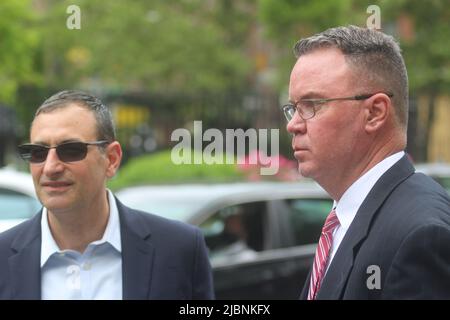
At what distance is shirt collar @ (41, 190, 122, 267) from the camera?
11.2 feet

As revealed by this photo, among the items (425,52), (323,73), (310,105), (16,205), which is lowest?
(16,205)

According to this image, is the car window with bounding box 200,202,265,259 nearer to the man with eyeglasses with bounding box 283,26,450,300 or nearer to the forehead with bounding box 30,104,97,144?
the forehead with bounding box 30,104,97,144

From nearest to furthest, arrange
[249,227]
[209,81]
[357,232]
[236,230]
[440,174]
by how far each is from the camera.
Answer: [357,232] → [236,230] → [249,227] → [440,174] → [209,81]

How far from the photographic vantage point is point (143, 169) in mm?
12422

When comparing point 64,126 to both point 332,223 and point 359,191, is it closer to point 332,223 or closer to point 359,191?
point 332,223

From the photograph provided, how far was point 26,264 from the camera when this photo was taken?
3.37 meters

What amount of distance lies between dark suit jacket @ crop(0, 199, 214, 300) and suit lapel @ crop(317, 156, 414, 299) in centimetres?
105

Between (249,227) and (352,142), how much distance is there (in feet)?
16.3

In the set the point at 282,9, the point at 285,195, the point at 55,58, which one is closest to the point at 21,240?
the point at 285,195

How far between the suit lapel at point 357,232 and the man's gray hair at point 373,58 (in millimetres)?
222

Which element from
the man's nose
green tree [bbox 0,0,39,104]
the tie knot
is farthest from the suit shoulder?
green tree [bbox 0,0,39,104]

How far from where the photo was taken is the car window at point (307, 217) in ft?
25.7

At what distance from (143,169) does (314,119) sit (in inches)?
388

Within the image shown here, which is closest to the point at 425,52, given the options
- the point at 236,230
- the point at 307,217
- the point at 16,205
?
the point at 307,217
